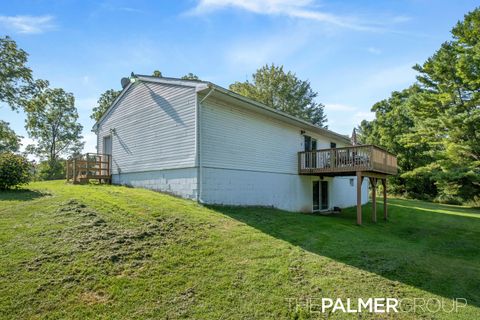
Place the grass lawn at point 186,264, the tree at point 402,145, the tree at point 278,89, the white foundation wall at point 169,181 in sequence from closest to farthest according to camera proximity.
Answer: the grass lawn at point 186,264
the white foundation wall at point 169,181
the tree at point 402,145
the tree at point 278,89

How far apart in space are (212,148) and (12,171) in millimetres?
7087

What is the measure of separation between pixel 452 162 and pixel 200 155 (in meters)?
23.7

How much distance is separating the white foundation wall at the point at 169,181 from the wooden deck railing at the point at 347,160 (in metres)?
6.71

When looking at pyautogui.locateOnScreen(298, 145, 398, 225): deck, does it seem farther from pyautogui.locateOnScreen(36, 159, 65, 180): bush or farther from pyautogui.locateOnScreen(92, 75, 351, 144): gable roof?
pyautogui.locateOnScreen(36, 159, 65, 180): bush

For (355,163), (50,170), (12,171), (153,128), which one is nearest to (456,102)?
(355,163)

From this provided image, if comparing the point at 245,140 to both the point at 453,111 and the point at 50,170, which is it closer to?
the point at 453,111

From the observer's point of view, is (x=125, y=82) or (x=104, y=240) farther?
(x=125, y=82)

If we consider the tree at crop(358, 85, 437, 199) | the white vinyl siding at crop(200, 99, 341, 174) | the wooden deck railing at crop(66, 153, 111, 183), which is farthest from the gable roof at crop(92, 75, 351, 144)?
the tree at crop(358, 85, 437, 199)

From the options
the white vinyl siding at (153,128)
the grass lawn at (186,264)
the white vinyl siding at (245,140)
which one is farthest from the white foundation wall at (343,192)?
the white vinyl siding at (153,128)

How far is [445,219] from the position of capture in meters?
15.5

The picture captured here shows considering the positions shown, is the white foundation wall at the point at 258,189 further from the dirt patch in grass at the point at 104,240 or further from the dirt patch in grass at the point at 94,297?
the dirt patch in grass at the point at 94,297

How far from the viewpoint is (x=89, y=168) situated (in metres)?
13.6

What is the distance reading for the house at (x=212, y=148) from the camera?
413 inches

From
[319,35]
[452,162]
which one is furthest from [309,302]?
[452,162]
